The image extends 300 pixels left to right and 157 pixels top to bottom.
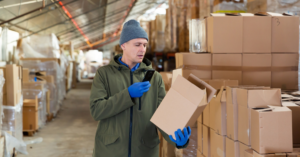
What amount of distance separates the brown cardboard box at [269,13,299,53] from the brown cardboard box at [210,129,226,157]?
1063 millimetres

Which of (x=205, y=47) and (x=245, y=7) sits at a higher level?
(x=245, y=7)

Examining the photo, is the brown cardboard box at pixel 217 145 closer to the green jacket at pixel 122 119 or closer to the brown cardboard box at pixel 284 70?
the green jacket at pixel 122 119

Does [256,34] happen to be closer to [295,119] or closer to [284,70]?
[284,70]

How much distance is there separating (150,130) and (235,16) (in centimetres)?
143

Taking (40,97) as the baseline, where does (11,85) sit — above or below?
above

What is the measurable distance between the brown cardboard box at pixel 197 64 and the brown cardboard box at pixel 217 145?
0.57 metres

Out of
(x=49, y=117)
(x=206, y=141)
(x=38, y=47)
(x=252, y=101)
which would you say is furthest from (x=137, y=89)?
(x=38, y=47)

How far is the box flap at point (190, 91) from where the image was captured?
1.38 metres

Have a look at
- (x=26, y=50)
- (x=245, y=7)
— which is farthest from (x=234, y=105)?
(x=26, y=50)

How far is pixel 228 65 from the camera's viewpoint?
253 centimetres

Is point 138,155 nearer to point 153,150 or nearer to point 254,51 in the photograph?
point 153,150

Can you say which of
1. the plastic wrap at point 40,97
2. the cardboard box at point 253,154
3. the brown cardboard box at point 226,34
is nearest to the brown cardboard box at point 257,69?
the brown cardboard box at point 226,34

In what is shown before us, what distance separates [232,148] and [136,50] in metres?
0.93

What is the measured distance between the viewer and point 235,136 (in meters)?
1.84
